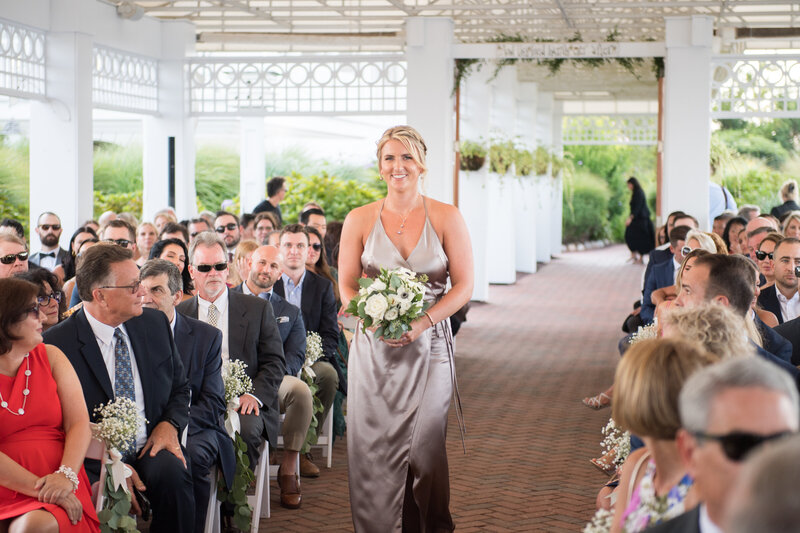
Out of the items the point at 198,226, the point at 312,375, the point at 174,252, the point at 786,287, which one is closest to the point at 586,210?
the point at 198,226

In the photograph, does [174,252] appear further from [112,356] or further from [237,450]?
[112,356]

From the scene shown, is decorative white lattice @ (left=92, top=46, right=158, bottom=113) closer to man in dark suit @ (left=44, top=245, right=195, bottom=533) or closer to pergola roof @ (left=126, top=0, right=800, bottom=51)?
pergola roof @ (left=126, top=0, right=800, bottom=51)

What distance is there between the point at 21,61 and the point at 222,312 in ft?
21.2

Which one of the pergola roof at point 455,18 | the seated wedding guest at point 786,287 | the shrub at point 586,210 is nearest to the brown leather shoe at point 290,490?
the seated wedding guest at point 786,287

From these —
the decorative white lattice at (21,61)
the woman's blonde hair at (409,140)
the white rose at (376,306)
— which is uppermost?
the decorative white lattice at (21,61)

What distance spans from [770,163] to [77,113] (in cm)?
2845

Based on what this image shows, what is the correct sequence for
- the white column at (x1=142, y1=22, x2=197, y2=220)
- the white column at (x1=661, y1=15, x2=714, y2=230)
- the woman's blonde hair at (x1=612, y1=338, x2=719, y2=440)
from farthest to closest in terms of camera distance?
the white column at (x1=142, y1=22, x2=197, y2=220) → the white column at (x1=661, y1=15, x2=714, y2=230) → the woman's blonde hair at (x1=612, y1=338, x2=719, y2=440)

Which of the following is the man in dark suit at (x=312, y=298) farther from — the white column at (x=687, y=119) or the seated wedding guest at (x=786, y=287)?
the white column at (x=687, y=119)

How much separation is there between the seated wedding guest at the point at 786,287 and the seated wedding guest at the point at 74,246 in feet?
17.5

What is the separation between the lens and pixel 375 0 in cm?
1526

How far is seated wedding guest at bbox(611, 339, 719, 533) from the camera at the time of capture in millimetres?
2342

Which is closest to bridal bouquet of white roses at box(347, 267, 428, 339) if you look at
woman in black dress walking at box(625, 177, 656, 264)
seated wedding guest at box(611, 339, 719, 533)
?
seated wedding guest at box(611, 339, 719, 533)

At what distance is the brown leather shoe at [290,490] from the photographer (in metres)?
5.96

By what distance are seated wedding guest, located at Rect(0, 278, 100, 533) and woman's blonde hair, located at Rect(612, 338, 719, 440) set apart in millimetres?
2289
